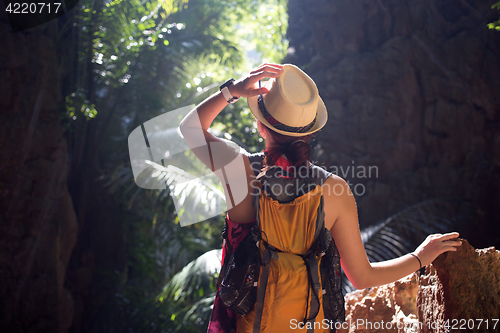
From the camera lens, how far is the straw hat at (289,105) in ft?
3.49

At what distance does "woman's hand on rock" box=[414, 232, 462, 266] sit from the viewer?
3.68ft

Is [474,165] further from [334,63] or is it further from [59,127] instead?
[59,127]

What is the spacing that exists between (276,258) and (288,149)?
354mm

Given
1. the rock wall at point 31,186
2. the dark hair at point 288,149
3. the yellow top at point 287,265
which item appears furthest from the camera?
the rock wall at point 31,186

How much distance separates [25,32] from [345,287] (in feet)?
13.0

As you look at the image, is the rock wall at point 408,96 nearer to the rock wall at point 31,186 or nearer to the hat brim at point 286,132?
the hat brim at point 286,132

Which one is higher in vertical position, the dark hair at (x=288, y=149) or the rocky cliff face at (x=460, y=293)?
the dark hair at (x=288, y=149)

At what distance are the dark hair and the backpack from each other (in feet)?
0.12

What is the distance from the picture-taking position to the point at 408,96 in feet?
17.1

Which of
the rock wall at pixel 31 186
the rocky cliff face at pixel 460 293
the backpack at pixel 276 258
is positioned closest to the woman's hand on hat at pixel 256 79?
the backpack at pixel 276 258

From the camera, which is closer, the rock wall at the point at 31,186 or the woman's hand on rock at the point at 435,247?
the woman's hand on rock at the point at 435,247

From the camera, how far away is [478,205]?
397 cm

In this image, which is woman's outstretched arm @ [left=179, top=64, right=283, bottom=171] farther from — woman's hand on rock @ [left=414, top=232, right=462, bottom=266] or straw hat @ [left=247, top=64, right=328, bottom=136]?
woman's hand on rock @ [left=414, top=232, right=462, bottom=266]

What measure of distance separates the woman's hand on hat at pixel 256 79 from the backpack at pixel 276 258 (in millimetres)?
262
